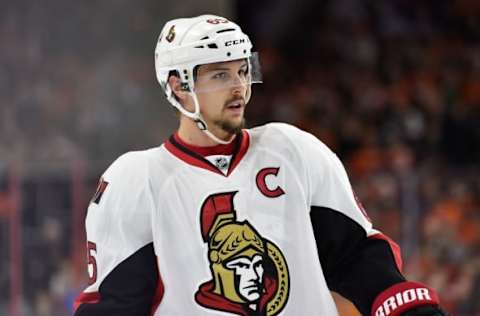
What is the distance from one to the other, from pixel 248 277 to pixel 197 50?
1.76 ft

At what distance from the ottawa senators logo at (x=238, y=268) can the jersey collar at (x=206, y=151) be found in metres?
0.09

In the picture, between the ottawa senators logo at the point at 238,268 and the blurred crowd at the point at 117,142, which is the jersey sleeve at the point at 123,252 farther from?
the blurred crowd at the point at 117,142

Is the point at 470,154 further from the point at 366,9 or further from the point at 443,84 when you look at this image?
the point at 366,9

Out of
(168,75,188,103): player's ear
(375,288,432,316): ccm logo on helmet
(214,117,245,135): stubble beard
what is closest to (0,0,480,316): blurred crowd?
(168,75,188,103): player's ear

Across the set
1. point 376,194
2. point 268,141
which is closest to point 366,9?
point 376,194

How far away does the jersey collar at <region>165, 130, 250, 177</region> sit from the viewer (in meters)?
2.74

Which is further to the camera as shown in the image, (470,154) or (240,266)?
(470,154)

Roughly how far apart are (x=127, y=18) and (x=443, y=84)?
10.3 feet

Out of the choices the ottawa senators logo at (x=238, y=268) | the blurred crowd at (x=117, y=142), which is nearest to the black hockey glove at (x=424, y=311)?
the ottawa senators logo at (x=238, y=268)

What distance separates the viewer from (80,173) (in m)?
5.86

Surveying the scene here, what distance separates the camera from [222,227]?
106 inches

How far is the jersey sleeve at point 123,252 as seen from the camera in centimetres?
265

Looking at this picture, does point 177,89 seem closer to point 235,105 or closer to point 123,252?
point 235,105

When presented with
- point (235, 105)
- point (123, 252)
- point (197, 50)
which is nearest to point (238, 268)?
point (123, 252)
